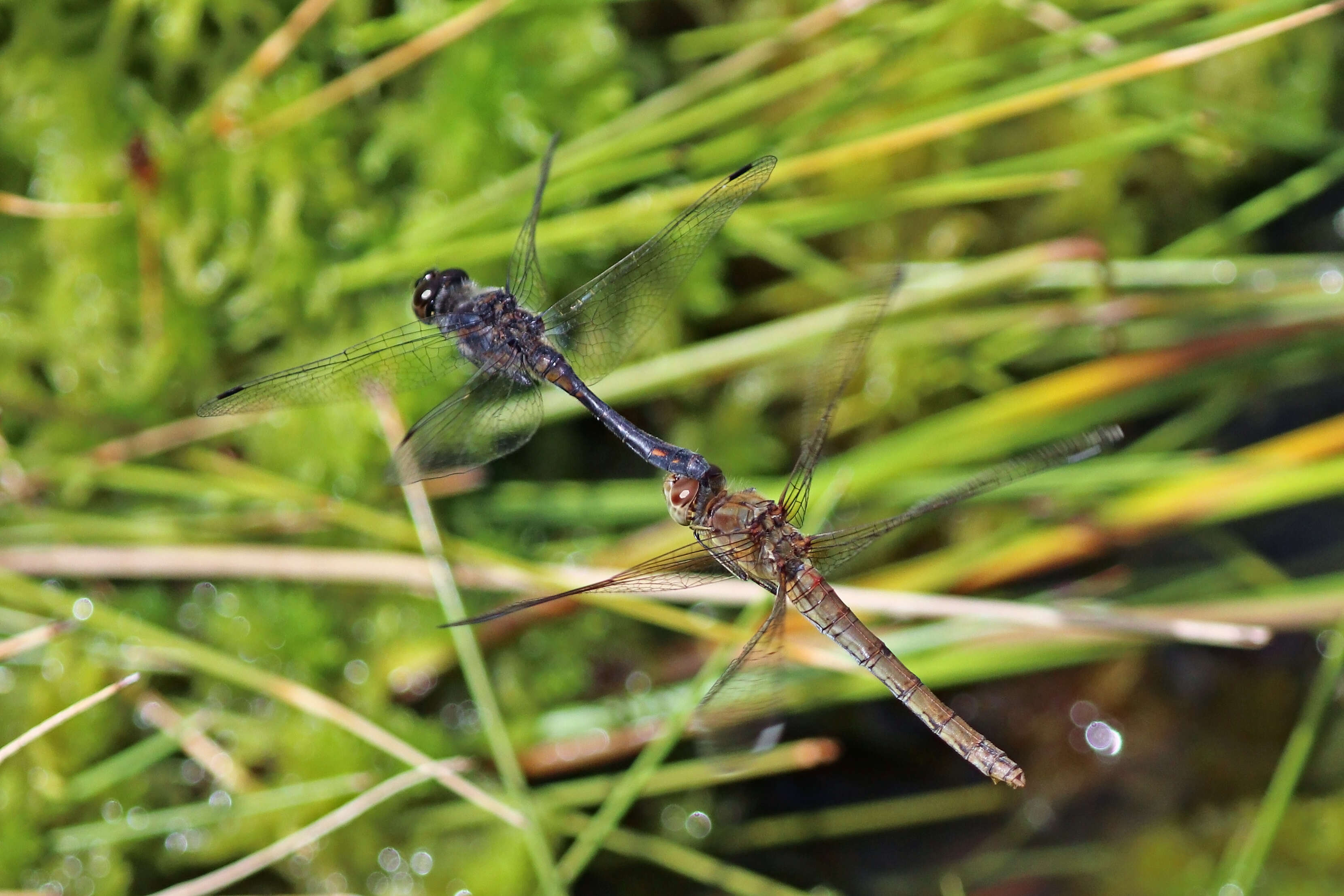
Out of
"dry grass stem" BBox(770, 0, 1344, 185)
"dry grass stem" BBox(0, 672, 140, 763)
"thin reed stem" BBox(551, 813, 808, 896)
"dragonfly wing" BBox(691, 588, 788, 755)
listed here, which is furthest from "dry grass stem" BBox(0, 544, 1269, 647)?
"dry grass stem" BBox(770, 0, 1344, 185)

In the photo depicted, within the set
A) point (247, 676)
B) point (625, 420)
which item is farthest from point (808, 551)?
point (247, 676)

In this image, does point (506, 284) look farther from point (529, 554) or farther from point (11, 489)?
point (11, 489)

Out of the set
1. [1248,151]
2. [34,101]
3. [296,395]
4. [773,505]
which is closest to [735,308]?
[773,505]

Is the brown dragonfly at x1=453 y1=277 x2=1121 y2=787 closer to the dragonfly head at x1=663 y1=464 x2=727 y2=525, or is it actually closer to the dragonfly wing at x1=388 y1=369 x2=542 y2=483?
the dragonfly head at x1=663 y1=464 x2=727 y2=525

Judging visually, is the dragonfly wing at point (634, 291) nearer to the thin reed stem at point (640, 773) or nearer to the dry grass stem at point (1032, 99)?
the dry grass stem at point (1032, 99)

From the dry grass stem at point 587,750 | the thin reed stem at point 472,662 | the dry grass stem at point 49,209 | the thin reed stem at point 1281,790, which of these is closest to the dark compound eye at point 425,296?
the thin reed stem at point 472,662
